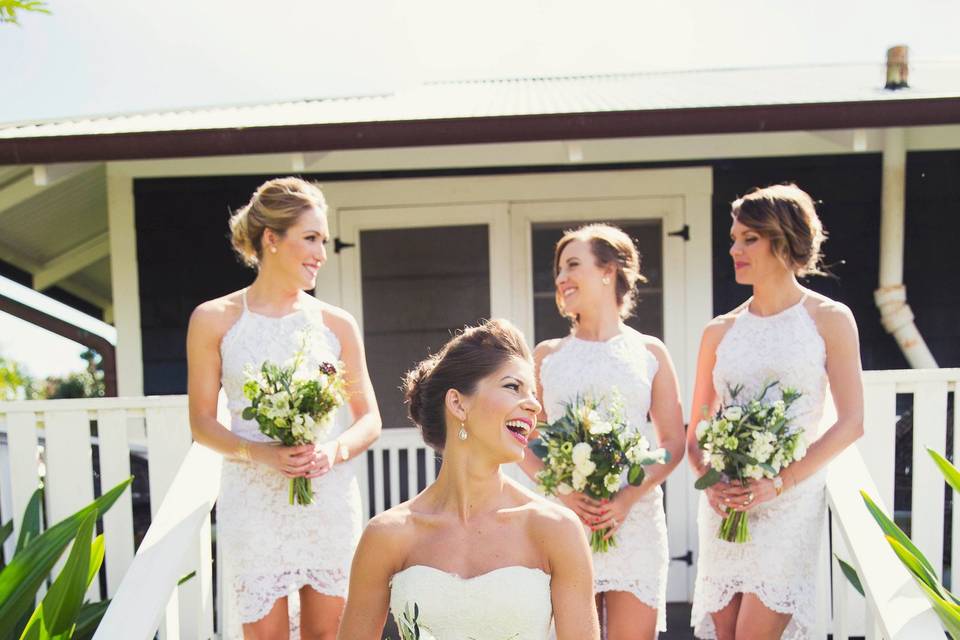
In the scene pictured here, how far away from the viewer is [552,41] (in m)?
24.7

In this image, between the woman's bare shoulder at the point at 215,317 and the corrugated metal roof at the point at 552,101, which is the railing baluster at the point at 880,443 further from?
the woman's bare shoulder at the point at 215,317

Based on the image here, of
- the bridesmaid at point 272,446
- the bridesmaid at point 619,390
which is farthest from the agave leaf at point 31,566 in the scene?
the bridesmaid at point 619,390

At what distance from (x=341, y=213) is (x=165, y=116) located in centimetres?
138

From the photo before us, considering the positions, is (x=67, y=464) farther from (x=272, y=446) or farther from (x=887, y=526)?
(x=887, y=526)

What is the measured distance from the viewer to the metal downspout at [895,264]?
5520 millimetres

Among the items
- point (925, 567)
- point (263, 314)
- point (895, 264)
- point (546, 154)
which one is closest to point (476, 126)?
point (546, 154)

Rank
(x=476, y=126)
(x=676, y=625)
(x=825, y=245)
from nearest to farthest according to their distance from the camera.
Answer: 1. (x=476, y=126)
2. (x=676, y=625)
3. (x=825, y=245)

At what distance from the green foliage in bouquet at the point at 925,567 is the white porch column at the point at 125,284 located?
4553mm

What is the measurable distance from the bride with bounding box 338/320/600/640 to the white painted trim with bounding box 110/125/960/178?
10.6 feet

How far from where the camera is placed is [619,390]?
321 cm

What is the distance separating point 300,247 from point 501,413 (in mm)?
1148

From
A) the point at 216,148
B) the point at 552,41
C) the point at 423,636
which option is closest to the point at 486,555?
the point at 423,636

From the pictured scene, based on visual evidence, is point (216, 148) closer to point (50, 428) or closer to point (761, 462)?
point (50, 428)

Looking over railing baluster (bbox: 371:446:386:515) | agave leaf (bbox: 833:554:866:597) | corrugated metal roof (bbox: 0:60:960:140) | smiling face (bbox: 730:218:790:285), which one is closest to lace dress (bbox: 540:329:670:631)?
smiling face (bbox: 730:218:790:285)
